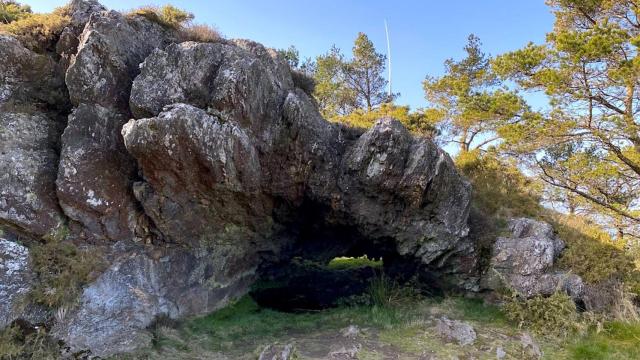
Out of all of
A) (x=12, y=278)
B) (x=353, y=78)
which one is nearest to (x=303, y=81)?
(x=12, y=278)

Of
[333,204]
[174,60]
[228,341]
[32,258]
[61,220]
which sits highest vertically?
[174,60]

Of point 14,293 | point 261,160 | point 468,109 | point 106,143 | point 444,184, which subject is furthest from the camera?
point 468,109

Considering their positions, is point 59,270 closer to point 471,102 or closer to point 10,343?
point 10,343

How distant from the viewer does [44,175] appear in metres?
7.52

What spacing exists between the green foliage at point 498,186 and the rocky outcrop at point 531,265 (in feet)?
4.08

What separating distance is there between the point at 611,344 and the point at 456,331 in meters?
3.13

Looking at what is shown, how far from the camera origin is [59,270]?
6820 mm

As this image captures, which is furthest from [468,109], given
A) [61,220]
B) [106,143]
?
[61,220]

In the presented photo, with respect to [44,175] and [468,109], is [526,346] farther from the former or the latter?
[44,175]

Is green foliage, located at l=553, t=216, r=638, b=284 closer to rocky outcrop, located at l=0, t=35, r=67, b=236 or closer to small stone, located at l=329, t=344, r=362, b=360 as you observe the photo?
small stone, located at l=329, t=344, r=362, b=360

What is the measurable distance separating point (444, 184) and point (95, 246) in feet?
24.7

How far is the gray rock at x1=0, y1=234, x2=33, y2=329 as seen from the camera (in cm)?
629

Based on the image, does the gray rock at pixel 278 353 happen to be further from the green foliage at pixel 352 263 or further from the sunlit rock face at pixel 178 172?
the green foliage at pixel 352 263

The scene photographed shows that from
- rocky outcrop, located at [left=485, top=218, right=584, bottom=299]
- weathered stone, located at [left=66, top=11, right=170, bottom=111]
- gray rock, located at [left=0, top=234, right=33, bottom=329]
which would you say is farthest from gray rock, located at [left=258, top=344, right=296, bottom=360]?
weathered stone, located at [left=66, top=11, right=170, bottom=111]
